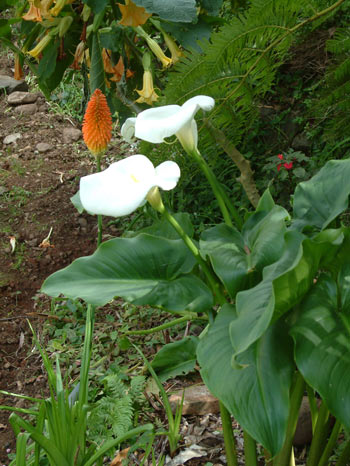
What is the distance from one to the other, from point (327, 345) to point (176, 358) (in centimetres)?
51

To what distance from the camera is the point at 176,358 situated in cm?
118

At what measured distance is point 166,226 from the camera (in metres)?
1.15

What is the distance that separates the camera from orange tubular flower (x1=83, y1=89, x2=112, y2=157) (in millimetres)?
1116

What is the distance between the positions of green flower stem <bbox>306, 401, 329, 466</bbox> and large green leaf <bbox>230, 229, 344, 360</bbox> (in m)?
0.29

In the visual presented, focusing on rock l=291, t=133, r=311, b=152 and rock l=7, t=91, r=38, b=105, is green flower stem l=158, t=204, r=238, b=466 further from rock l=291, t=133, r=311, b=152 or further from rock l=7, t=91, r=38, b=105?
rock l=7, t=91, r=38, b=105

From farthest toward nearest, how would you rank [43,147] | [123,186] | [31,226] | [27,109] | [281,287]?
1. [27,109]
2. [43,147]
3. [31,226]
4. [123,186]
5. [281,287]

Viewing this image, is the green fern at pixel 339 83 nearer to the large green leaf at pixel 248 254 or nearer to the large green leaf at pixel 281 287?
the large green leaf at pixel 248 254

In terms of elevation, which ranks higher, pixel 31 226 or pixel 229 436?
pixel 229 436

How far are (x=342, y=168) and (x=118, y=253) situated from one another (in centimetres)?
43

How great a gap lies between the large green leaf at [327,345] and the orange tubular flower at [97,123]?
0.57 meters

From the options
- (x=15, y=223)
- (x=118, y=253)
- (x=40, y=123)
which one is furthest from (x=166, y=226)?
(x=40, y=123)

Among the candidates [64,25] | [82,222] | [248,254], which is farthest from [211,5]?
[82,222]

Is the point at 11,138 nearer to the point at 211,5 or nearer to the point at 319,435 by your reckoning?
the point at 211,5

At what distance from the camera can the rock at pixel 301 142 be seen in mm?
2205
